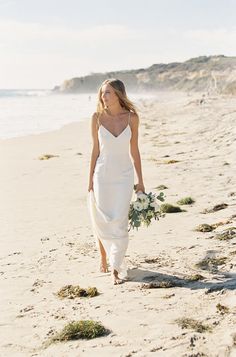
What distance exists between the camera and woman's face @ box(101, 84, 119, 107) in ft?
21.3

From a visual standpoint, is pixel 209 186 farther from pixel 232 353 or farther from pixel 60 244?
pixel 232 353

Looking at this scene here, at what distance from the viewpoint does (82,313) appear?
5719 mm

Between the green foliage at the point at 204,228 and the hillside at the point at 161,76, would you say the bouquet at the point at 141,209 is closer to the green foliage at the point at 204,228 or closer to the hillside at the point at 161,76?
the green foliage at the point at 204,228

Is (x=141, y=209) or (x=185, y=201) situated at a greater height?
(x=141, y=209)

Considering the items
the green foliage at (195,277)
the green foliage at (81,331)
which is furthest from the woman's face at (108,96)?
the green foliage at (81,331)

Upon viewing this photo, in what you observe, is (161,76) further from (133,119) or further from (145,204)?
(145,204)

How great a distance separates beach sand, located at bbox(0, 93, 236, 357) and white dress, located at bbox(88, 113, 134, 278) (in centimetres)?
50

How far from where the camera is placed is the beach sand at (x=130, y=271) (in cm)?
499

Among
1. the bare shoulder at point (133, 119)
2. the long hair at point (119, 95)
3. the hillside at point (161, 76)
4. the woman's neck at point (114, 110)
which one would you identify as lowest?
the hillside at point (161, 76)

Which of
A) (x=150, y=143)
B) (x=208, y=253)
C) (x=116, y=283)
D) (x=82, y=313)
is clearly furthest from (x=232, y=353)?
(x=150, y=143)

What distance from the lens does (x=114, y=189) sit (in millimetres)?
6613

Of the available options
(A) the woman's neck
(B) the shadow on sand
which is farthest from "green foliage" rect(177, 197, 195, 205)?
(A) the woman's neck

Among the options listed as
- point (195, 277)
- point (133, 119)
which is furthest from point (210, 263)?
point (133, 119)

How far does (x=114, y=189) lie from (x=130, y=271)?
3.63ft
